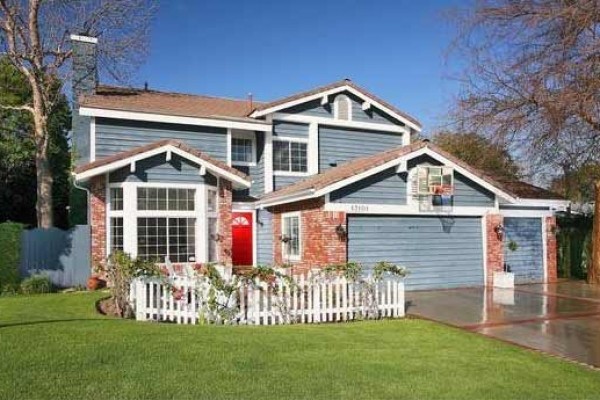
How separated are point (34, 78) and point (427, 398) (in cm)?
1825

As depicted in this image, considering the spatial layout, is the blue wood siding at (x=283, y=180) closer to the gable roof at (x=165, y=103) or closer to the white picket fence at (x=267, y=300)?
the gable roof at (x=165, y=103)

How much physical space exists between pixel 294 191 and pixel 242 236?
376 centimetres

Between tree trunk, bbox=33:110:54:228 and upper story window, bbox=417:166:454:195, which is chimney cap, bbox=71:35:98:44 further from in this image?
upper story window, bbox=417:166:454:195

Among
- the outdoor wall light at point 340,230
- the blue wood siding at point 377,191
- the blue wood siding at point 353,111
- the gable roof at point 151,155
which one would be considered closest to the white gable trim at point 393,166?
the blue wood siding at point 377,191

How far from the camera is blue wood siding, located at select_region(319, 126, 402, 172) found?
1947 centimetres

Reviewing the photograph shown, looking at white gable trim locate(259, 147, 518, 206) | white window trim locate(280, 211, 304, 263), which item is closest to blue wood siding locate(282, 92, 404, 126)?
white gable trim locate(259, 147, 518, 206)

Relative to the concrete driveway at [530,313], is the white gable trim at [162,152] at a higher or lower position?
higher

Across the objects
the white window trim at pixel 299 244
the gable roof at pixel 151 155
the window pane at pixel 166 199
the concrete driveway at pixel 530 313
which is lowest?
the concrete driveway at pixel 530 313

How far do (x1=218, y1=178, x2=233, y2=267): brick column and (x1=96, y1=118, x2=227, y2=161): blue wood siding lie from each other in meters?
2.32

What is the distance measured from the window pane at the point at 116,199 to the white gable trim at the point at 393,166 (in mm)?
4410

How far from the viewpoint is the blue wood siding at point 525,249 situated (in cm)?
1788

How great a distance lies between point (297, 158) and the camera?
1917 centimetres

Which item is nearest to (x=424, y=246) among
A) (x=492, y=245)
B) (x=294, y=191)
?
(x=492, y=245)

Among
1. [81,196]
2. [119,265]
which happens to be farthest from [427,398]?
[81,196]
